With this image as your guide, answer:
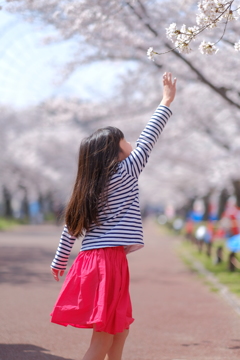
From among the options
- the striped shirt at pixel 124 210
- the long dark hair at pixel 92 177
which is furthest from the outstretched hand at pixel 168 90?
the long dark hair at pixel 92 177

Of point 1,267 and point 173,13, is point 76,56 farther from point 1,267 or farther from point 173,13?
point 1,267

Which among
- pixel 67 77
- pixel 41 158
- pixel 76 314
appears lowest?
pixel 76 314

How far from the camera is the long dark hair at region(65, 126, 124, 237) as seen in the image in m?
2.98

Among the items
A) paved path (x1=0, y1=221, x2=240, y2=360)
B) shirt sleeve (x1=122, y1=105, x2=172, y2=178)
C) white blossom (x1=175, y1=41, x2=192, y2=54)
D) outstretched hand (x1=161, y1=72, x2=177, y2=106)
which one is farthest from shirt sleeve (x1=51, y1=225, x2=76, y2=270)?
white blossom (x1=175, y1=41, x2=192, y2=54)

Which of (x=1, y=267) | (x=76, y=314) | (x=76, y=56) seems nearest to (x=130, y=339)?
(x=76, y=314)

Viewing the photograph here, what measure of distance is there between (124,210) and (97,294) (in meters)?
0.49

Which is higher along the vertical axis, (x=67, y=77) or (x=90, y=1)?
(x=67, y=77)

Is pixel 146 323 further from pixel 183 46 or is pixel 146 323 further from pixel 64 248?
pixel 183 46

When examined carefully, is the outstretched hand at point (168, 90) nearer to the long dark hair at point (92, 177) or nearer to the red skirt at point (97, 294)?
the long dark hair at point (92, 177)

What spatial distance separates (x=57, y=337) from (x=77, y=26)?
4.62 m

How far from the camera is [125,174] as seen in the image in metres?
2.99

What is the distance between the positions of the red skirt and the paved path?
121cm

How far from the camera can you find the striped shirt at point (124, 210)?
293 cm

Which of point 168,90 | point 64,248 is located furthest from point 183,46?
point 64,248
